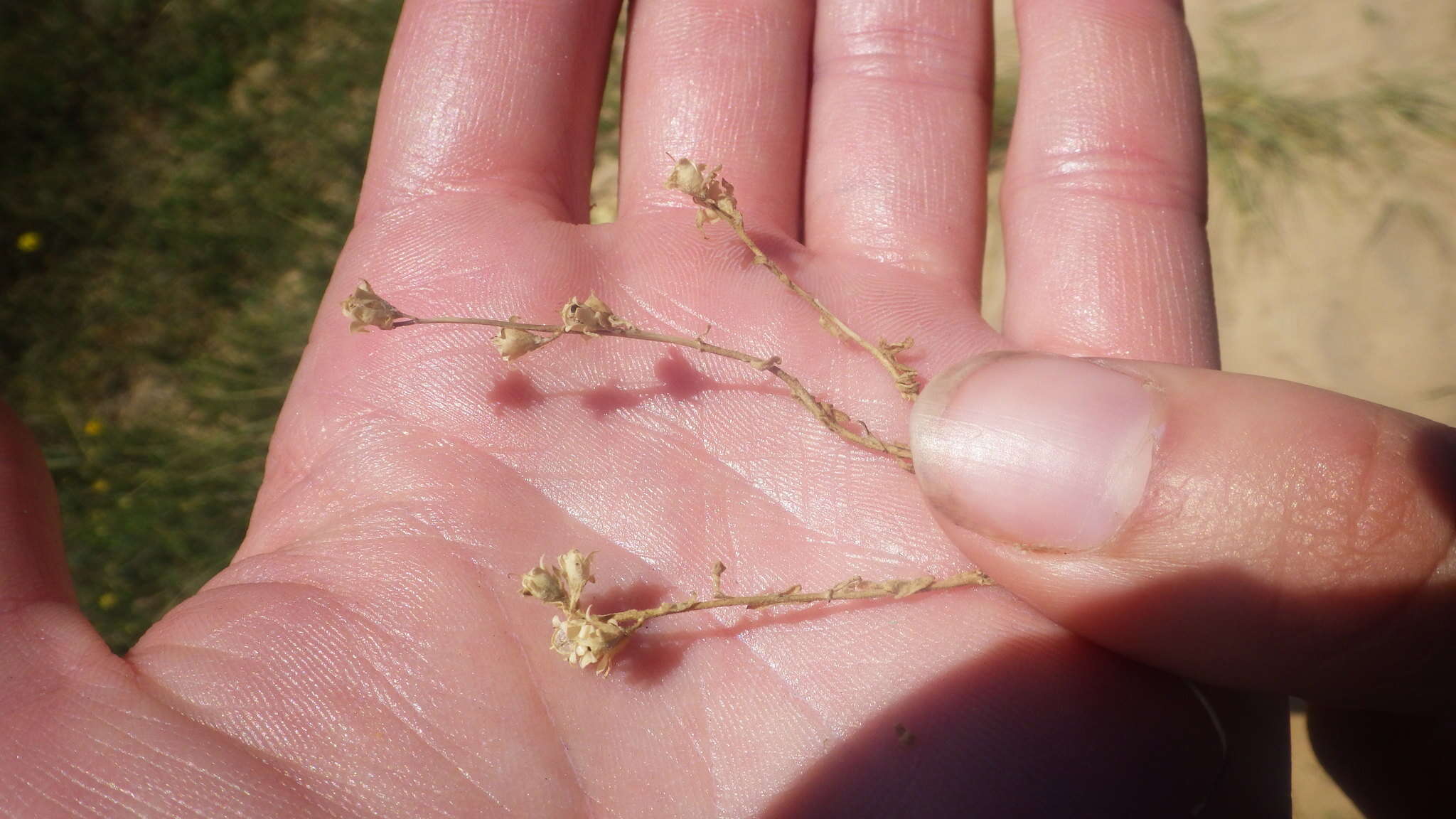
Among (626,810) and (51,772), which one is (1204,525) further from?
(51,772)

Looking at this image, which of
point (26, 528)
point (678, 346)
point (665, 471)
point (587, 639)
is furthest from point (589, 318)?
point (26, 528)

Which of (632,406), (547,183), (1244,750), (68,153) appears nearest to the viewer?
(1244,750)

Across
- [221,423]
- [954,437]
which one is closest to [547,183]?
[954,437]

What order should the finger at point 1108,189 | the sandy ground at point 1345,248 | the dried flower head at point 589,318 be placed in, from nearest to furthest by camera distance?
the dried flower head at point 589,318 → the finger at point 1108,189 → the sandy ground at point 1345,248

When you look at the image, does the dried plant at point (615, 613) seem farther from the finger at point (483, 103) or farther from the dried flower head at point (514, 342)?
the finger at point (483, 103)

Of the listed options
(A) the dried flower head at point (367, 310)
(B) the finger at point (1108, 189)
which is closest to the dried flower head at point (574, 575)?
(A) the dried flower head at point (367, 310)

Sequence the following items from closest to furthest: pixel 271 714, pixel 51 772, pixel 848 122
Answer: pixel 51 772, pixel 271 714, pixel 848 122

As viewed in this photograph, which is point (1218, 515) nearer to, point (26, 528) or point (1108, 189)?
point (1108, 189)
